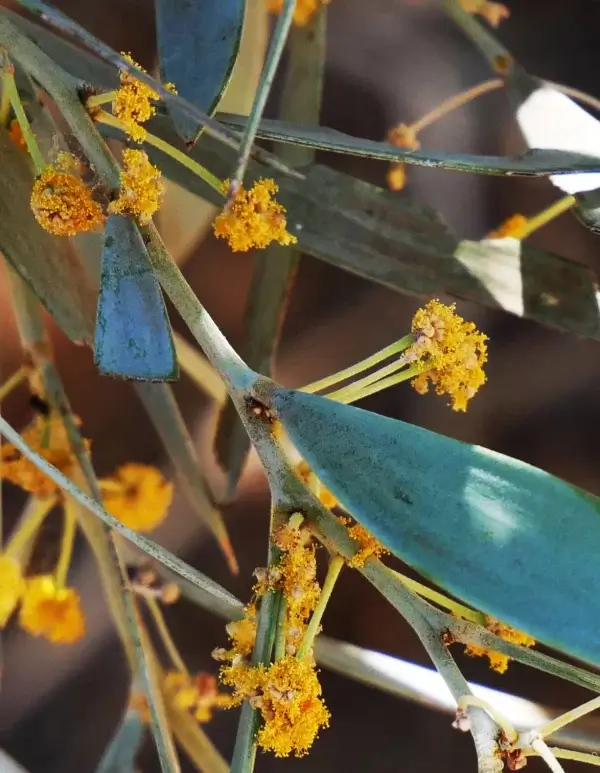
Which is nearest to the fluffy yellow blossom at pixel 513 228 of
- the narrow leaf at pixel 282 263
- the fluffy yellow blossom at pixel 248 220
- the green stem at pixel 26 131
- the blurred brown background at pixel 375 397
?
the blurred brown background at pixel 375 397

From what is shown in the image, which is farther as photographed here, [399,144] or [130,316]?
[399,144]

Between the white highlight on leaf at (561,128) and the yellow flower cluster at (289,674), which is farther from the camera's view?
the white highlight on leaf at (561,128)

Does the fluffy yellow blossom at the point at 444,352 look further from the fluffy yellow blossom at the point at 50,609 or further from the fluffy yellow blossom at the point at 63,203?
the fluffy yellow blossom at the point at 50,609

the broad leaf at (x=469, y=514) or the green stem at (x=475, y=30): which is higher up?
the green stem at (x=475, y=30)

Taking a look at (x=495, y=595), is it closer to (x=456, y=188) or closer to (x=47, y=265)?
(x=47, y=265)

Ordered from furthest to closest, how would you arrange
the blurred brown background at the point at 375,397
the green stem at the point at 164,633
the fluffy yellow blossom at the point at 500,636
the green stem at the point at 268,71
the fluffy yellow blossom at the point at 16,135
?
1. the blurred brown background at the point at 375,397
2. the green stem at the point at 164,633
3. the fluffy yellow blossom at the point at 16,135
4. the fluffy yellow blossom at the point at 500,636
5. the green stem at the point at 268,71

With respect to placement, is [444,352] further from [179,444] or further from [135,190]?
[179,444]

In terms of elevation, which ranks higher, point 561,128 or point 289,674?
point 561,128

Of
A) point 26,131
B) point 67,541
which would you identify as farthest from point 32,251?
point 67,541
